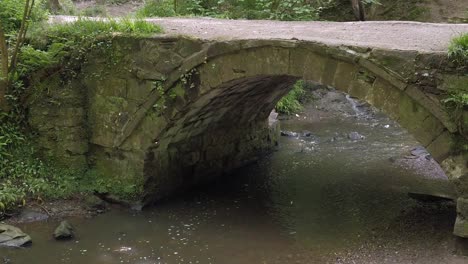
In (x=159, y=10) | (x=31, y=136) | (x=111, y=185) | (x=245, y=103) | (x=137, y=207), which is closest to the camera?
(x=137, y=207)

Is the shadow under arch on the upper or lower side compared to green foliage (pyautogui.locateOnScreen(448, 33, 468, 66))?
lower

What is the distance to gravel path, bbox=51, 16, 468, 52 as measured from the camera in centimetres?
705

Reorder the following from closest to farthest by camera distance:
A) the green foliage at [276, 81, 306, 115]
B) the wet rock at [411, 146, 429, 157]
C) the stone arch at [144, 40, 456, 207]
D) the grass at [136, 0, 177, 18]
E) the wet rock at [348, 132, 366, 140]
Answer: the stone arch at [144, 40, 456, 207] < the wet rock at [411, 146, 429, 157] < the wet rock at [348, 132, 366, 140] < the grass at [136, 0, 177, 18] < the green foliage at [276, 81, 306, 115]

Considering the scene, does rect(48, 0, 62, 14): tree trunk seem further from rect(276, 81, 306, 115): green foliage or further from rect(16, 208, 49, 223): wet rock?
rect(16, 208, 49, 223): wet rock

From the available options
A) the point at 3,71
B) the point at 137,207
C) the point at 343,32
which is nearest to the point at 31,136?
the point at 3,71

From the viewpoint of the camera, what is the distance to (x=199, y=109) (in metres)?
8.67

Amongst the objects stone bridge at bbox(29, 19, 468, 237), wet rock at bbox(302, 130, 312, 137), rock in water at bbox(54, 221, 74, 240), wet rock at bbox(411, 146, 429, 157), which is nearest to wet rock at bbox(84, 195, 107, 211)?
stone bridge at bbox(29, 19, 468, 237)

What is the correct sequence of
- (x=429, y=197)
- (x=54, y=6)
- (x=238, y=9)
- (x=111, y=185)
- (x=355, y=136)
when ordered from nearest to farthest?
(x=429, y=197)
(x=111, y=185)
(x=355, y=136)
(x=238, y=9)
(x=54, y=6)

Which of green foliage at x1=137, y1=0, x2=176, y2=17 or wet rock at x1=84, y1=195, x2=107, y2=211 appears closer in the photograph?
wet rock at x1=84, y1=195, x2=107, y2=211

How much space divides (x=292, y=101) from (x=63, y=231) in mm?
9045

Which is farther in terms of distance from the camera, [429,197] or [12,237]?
[429,197]

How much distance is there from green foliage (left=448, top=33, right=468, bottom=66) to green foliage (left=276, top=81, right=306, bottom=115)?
8541 mm

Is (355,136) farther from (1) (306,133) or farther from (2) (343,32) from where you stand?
(2) (343,32)

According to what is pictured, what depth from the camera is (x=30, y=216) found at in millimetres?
8203
